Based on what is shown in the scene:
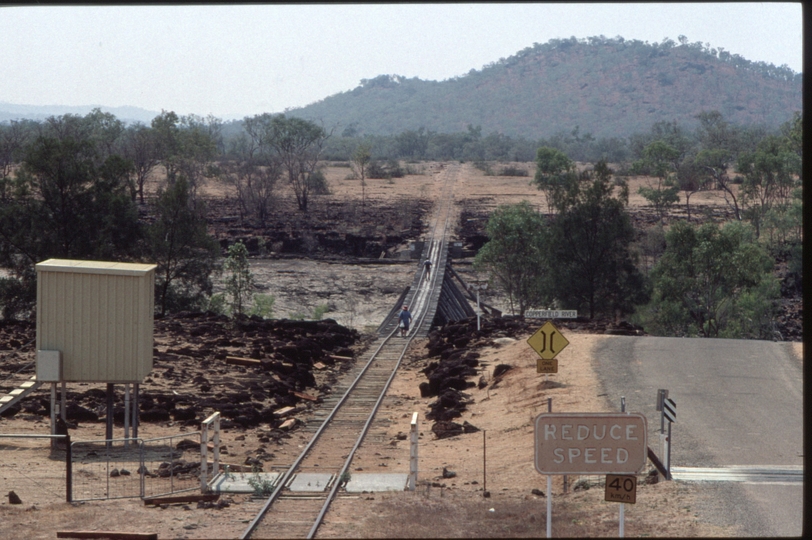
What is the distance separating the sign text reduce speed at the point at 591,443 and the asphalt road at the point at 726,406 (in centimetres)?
311

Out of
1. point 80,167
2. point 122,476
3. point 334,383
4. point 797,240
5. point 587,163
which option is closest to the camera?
point 122,476

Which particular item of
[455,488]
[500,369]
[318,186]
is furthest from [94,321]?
[318,186]

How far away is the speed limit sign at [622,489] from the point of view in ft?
27.6

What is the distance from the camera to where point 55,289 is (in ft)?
55.6

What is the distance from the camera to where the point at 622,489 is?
8492 millimetres

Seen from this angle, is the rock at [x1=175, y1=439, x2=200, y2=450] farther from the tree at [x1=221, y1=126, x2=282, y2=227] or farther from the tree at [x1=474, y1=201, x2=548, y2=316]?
the tree at [x1=221, y1=126, x2=282, y2=227]

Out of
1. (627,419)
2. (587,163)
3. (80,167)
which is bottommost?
(627,419)

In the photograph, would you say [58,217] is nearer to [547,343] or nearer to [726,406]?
[547,343]

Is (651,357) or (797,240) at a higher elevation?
(797,240)

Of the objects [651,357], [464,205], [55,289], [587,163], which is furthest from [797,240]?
[587,163]

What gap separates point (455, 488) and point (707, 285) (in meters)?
27.7

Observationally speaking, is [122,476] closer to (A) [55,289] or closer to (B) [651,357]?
(A) [55,289]

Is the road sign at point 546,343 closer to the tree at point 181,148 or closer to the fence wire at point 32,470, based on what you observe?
the fence wire at point 32,470

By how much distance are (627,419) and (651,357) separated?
17.7m
